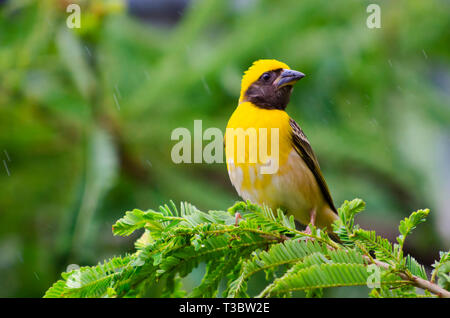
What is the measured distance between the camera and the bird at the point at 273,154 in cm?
258

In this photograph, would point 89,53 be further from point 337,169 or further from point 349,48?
point 337,169

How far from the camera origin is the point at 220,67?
420 cm

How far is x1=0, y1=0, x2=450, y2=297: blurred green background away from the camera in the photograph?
4031 millimetres

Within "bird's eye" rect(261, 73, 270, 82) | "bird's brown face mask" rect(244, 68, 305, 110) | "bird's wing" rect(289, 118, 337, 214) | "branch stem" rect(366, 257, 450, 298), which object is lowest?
"branch stem" rect(366, 257, 450, 298)

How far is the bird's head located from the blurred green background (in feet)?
4.12

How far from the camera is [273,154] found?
2832 millimetres

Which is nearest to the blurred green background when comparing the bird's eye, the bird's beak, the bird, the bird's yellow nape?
the bird

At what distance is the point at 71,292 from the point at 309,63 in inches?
137

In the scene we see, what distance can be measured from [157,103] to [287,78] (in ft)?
7.03

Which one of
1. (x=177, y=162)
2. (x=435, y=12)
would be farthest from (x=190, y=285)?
(x=435, y=12)

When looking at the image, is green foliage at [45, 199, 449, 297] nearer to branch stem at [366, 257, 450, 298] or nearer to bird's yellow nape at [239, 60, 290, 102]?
branch stem at [366, 257, 450, 298]

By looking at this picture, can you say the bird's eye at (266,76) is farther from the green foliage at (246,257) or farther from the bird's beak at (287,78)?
the green foliage at (246,257)

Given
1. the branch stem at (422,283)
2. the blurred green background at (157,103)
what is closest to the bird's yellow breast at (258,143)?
the branch stem at (422,283)

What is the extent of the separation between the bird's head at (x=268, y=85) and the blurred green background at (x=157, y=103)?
1256 millimetres
